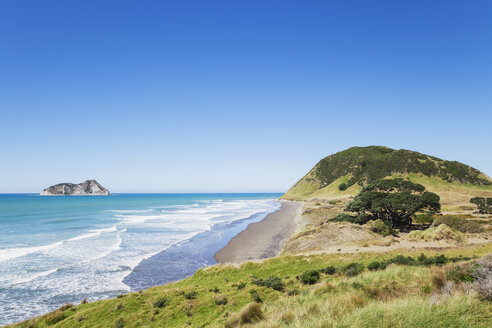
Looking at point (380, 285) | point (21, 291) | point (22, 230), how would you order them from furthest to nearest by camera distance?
point (22, 230) → point (21, 291) → point (380, 285)

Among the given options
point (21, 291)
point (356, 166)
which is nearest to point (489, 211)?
point (21, 291)

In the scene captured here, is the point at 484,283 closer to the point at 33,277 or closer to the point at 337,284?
the point at 337,284

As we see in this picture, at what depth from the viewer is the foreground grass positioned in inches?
220

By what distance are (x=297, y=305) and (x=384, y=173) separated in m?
128

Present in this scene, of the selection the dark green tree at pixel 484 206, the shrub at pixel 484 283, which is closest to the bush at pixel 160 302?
the shrub at pixel 484 283

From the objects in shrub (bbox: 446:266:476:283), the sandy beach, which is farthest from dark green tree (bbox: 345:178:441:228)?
shrub (bbox: 446:266:476:283)

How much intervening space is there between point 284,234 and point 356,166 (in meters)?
121

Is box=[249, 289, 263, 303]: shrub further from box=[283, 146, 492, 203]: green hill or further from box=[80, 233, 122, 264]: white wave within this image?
box=[283, 146, 492, 203]: green hill

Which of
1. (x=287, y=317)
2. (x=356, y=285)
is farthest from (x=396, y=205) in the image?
(x=287, y=317)

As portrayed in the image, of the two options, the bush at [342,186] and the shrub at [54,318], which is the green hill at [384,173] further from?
the shrub at [54,318]

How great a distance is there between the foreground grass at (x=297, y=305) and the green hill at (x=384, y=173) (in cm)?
8471

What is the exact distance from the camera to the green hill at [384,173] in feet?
320

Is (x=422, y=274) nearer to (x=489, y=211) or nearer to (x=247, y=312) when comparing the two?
(x=247, y=312)

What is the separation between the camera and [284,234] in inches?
1693
